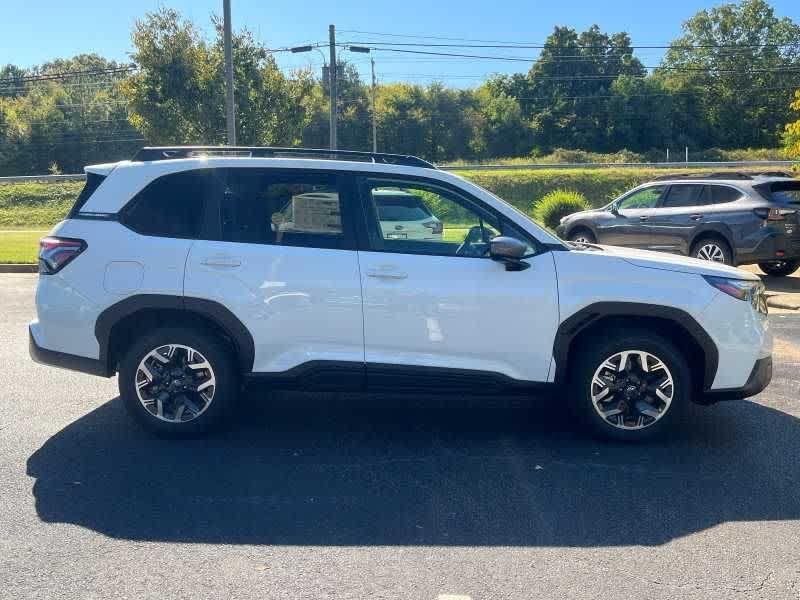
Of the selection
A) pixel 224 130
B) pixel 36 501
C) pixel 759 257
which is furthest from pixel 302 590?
pixel 224 130

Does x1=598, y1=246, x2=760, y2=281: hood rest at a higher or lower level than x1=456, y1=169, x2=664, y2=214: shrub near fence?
lower

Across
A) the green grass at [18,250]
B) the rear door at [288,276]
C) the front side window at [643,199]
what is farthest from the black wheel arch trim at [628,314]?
the green grass at [18,250]

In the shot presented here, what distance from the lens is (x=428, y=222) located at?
5285 mm

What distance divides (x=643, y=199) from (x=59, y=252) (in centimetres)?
1120

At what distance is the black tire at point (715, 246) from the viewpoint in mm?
12523

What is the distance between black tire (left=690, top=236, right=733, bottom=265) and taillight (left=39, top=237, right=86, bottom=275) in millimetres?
10108

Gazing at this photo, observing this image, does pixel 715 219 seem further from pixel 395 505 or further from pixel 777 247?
pixel 395 505

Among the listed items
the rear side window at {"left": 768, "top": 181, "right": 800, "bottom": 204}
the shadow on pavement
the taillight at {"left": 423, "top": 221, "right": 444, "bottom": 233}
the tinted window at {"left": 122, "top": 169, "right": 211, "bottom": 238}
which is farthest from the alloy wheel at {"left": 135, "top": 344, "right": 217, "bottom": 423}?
the rear side window at {"left": 768, "top": 181, "right": 800, "bottom": 204}

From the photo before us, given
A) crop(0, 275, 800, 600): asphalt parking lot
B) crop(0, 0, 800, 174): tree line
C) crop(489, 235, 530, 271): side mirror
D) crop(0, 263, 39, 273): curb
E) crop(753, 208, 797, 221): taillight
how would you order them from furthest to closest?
1. crop(0, 0, 800, 174): tree line
2. crop(0, 263, 39, 273): curb
3. crop(753, 208, 797, 221): taillight
4. crop(489, 235, 530, 271): side mirror
5. crop(0, 275, 800, 600): asphalt parking lot

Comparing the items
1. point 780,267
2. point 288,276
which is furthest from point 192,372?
point 780,267

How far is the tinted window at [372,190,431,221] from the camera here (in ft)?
17.6

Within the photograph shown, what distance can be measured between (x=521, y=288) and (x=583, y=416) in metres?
0.98

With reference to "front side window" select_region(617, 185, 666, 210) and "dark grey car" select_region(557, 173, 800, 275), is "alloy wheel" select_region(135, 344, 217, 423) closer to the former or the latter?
"dark grey car" select_region(557, 173, 800, 275)

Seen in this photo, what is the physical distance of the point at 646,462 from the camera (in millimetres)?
5000
